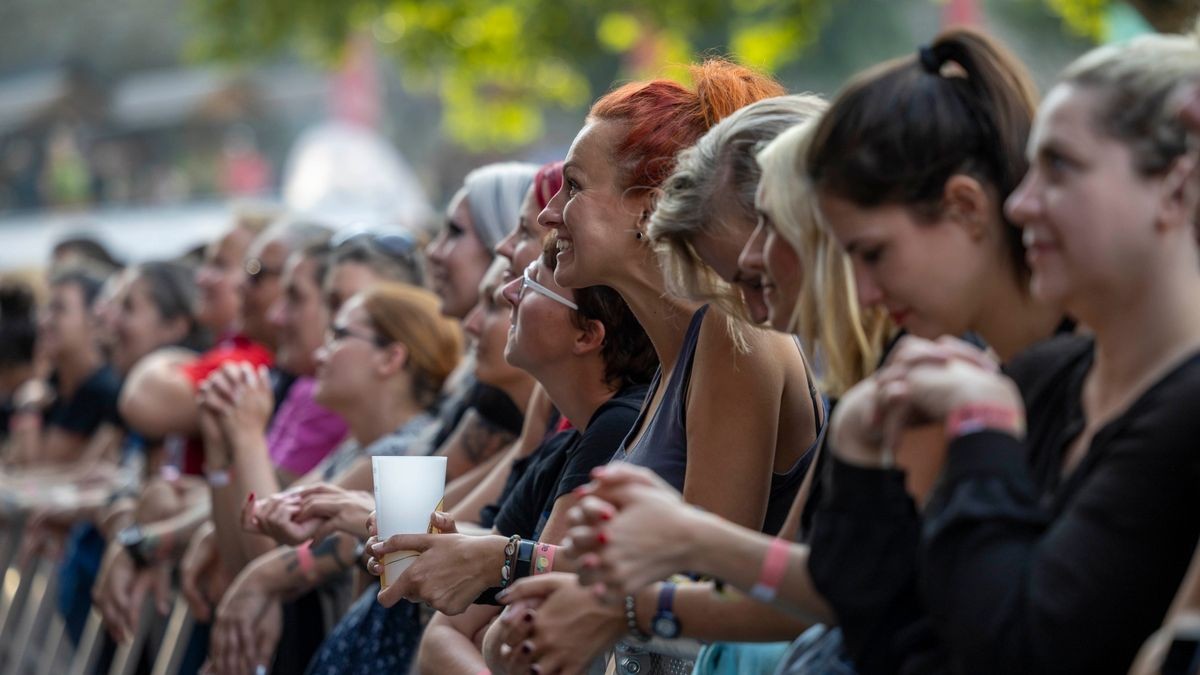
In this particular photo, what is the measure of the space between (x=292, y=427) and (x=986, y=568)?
14.0ft

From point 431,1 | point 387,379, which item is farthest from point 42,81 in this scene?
point 387,379

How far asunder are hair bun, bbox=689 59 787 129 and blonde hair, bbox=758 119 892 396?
87 cm

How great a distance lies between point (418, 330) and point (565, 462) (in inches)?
65.6

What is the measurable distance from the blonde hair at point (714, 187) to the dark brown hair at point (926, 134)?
2.05 ft

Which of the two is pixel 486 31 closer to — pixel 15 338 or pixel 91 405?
pixel 15 338

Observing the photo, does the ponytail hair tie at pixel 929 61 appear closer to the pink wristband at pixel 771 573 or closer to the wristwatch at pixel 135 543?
the pink wristband at pixel 771 573

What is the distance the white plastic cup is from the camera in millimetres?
3140

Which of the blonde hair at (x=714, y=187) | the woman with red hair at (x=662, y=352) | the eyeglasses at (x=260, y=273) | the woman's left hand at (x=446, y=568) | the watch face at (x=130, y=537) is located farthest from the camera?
the eyeglasses at (x=260, y=273)

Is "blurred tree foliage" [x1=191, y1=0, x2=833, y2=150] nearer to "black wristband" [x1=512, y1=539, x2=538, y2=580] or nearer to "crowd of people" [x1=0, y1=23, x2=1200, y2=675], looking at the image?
"crowd of people" [x1=0, y1=23, x2=1200, y2=675]

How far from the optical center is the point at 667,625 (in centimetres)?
253

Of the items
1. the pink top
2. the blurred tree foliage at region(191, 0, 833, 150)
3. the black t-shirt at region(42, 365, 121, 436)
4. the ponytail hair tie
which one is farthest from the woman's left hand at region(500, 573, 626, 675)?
the blurred tree foliage at region(191, 0, 833, 150)

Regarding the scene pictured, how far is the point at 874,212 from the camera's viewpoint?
89.0 inches


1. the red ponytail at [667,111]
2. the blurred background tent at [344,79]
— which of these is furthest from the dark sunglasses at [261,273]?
the red ponytail at [667,111]

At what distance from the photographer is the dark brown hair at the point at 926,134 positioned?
225 cm
